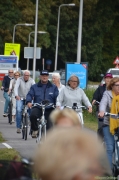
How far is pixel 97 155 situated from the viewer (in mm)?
2980

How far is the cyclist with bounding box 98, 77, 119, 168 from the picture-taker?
1176 cm

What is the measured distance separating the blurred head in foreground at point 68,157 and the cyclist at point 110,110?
340 inches

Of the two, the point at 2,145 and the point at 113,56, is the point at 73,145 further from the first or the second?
Result: the point at 113,56

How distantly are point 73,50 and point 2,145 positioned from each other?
209 feet

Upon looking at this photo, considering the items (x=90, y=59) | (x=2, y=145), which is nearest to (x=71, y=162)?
(x=2, y=145)

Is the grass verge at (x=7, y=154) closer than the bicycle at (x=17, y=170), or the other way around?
the bicycle at (x=17, y=170)

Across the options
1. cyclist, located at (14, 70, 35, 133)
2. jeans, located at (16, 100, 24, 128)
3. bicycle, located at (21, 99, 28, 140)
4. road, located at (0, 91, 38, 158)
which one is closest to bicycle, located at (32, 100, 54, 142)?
road, located at (0, 91, 38, 158)

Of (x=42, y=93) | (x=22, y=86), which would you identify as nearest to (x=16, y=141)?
(x=22, y=86)

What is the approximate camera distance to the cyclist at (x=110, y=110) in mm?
11758

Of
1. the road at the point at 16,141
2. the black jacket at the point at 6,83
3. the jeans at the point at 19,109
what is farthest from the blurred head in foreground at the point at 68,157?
the black jacket at the point at 6,83

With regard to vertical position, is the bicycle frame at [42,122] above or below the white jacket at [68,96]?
below

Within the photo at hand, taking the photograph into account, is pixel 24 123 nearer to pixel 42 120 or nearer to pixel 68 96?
pixel 42 120

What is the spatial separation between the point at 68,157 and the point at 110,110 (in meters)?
9.39

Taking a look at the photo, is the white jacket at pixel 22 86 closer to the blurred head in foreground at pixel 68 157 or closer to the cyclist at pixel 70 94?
the cyclist at pixel 70 94
